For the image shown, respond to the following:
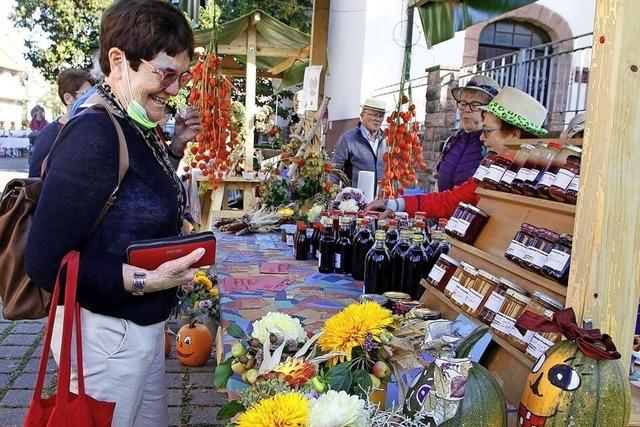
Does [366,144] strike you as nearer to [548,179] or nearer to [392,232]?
[392,232]

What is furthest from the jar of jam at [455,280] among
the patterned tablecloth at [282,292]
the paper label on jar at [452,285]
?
the patterned tablecloth at [282,292]

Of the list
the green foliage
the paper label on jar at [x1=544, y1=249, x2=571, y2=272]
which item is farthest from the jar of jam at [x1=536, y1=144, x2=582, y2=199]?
the green foliage

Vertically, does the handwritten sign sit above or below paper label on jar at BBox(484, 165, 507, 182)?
below

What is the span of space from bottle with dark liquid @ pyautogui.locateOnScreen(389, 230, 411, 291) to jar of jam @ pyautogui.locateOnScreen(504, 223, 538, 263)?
77 centimetres

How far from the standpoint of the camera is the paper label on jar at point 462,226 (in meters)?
1.86

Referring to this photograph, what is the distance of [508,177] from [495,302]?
42 cm

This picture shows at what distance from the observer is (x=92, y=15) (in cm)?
1502

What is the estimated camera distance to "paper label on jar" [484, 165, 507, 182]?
1801 millimetres

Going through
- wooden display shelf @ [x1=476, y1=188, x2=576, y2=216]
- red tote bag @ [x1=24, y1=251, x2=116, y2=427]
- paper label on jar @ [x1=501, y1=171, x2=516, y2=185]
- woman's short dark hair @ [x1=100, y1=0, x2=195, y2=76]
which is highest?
woman's short dark hair @ [x1=100, y1=0, x2=195, y2=76]

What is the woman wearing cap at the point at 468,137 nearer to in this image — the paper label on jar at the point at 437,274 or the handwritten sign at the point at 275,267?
the handwritten sign at the point at 275,267

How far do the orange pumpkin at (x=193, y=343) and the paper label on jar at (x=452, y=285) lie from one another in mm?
2220

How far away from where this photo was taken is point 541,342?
1359mm

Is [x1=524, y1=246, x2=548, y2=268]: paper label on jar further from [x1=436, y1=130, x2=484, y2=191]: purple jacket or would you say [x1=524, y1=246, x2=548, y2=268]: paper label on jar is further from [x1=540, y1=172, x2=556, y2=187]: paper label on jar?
[x1=436, y1=130, x2=484, y2=191]: purple jacket

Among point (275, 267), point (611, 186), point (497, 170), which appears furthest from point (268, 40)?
point (611, 186)
